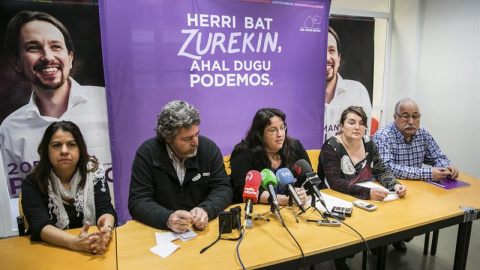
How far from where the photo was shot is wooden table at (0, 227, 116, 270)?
4.70ft

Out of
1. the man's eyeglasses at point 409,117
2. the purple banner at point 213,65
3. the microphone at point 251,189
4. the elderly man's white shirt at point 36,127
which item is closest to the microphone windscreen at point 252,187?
the microphone at point 251,189

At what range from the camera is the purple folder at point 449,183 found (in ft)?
8.10

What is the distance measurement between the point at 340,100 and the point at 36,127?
11.8 ft

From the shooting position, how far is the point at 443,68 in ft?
13.4

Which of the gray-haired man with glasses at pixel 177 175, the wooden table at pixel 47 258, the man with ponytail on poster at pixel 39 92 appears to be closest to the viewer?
the wooden table at pixel 47 258

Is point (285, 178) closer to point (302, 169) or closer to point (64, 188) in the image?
point (302, 169)

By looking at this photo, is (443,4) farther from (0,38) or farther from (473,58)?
(0,38)

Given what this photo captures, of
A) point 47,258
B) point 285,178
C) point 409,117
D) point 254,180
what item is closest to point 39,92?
point 47,258

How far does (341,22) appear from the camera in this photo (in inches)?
163

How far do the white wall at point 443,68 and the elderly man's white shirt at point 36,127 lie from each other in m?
4.03

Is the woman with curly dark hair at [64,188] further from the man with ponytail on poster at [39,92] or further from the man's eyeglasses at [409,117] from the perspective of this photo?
the man's eyeglasses at [409,117]

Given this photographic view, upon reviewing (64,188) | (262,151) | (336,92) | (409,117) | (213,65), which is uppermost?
(213,65)

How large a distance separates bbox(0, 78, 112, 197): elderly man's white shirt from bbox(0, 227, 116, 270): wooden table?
1.57 metres

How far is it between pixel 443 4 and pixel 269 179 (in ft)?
12.5
